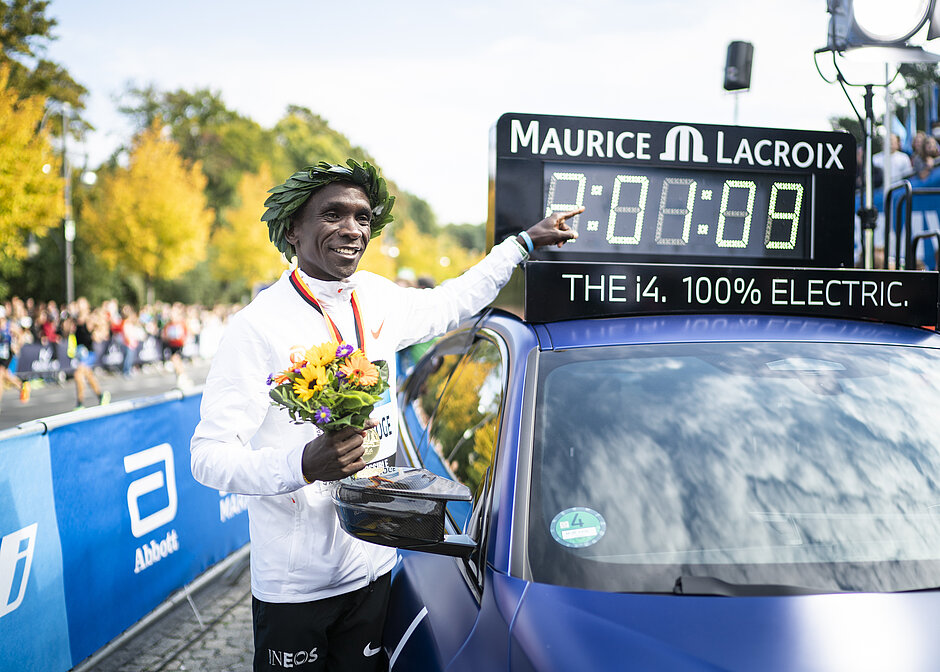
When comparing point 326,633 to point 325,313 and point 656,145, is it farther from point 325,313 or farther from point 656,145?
point 656,145

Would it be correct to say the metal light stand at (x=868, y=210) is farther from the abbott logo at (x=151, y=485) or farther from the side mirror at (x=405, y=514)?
the abbott logo at (x=151, y=485)

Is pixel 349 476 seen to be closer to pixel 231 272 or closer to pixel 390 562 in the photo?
pixel 390 562

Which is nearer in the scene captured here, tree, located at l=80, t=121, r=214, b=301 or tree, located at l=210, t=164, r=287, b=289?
tree, located at l=80, t=121, r=214, b=301

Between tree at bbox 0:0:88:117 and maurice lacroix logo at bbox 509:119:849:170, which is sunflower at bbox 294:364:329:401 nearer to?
maurice lacroix logo at bbox 509:119:849:170

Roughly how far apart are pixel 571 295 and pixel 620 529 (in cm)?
88

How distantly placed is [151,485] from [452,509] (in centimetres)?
287

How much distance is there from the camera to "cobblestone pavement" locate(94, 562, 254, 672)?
4.02 meters

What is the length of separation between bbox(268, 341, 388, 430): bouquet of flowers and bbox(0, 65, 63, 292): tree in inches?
814

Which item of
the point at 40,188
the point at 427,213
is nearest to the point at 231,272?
the point at 40,188

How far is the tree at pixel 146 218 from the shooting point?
3441 cm

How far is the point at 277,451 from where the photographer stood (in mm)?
2070

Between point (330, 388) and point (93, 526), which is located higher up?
point (330, 388)

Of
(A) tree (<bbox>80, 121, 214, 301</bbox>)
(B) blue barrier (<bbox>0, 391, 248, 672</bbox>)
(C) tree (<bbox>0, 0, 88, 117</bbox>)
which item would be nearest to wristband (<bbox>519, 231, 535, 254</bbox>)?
(B) blue barrier (<bbox>0, 391, 248, 672</bbox>)

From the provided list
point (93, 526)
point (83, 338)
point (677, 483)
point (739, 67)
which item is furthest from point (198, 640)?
point (83, 338)
